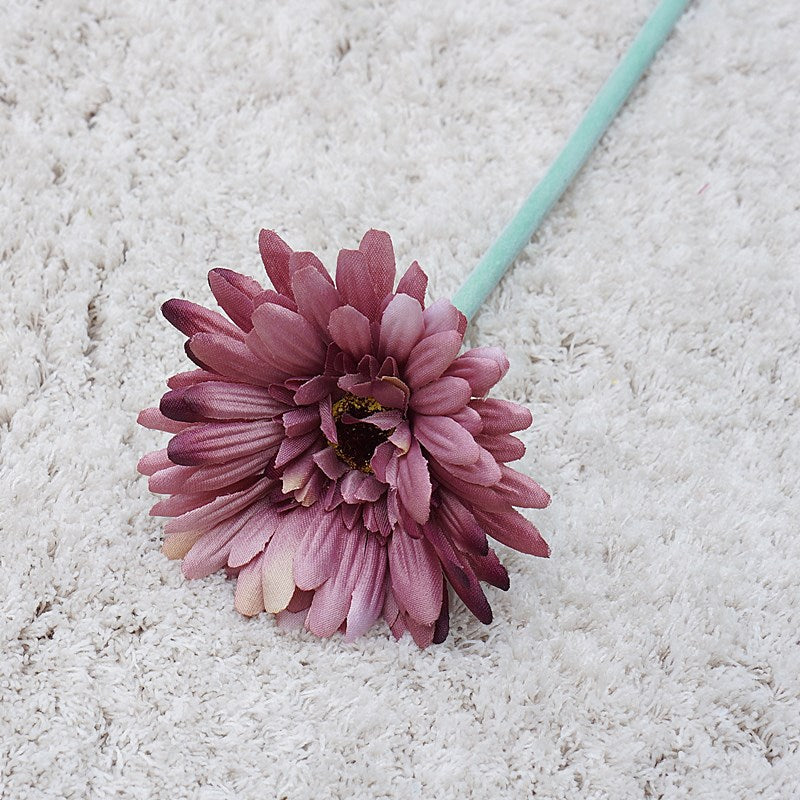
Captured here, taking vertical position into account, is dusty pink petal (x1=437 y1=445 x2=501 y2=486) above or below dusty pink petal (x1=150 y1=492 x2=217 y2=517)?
above

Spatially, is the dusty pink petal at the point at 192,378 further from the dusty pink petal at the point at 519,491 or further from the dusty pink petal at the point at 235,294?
the dusty pink petal at the point at 519,491

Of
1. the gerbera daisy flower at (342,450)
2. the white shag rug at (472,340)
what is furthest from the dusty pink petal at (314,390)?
the white shag rug at (472,340)

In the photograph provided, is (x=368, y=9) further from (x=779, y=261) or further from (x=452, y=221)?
(x=779, y=261)

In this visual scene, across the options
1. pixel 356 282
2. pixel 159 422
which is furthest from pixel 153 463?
pixel 356 282

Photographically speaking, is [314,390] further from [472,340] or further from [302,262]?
[472,340]

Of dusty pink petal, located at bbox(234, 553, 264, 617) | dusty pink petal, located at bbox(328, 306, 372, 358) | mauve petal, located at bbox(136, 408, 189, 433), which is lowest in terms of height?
dusty pink petal, located at bbox(234, 553, 264, 617)

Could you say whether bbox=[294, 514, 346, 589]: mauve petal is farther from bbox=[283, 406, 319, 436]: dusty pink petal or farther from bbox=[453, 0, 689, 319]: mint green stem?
bbox=[453, 0, 689, 319]: mint green stem

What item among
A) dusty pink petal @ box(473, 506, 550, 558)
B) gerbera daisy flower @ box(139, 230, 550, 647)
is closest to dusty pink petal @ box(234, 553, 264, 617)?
gerbera daisy flower @ box(139, 230, 550, 647)

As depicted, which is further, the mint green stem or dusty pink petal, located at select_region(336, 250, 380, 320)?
the mint green stem

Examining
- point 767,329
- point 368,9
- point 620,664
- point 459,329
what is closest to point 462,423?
point 459,329
